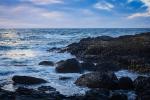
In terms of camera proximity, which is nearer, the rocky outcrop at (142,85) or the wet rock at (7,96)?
the wet rock at (7,96)

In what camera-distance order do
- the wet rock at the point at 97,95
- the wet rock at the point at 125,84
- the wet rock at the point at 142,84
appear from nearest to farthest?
the wet rock at the point at 97,95 → the wet rock at the point at 142,84 → the wet rock at the point at 125,84

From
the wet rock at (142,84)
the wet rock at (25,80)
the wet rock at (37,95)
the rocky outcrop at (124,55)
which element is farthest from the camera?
the rocky outcrop at (124,55)

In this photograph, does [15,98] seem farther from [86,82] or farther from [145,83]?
[145,83]

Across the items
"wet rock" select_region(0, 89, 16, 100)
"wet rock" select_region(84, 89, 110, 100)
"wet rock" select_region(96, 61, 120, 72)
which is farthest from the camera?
"wet rock" select_region(96, 61, 120, 72)

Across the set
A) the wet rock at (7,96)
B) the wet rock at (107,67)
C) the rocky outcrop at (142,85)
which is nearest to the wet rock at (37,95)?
the wet rock at (7,96)

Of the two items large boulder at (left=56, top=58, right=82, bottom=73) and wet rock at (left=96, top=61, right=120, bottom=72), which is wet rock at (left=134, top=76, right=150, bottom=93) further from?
large boulder at (left=56, top=58, right=82, bottom=73)

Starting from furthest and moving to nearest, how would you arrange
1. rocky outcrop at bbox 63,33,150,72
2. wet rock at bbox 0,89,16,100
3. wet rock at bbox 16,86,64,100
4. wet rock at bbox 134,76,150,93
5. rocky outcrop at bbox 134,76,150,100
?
rocky outcrop at bbox 63,33,150,72, wet rock at bbox 134,76,150,93, rocky outcrop at bbox 134,76,150,100, wet rock at bbox 16,86,64,100, wet rock at bbox 0,89,16,100

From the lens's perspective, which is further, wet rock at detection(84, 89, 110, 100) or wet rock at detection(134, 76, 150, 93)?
wet rock at detection(134, 76, 150, 93)

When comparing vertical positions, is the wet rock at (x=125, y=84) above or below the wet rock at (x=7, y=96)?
below

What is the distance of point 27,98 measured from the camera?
41.0 feet

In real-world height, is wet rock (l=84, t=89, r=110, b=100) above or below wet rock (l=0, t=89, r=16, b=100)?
below

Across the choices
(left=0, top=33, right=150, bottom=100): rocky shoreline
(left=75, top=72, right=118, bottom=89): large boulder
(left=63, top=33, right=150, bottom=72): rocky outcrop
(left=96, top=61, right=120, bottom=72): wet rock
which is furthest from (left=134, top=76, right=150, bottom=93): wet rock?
(left=63, top=33, right=150, bottom=72): rocky outcrop

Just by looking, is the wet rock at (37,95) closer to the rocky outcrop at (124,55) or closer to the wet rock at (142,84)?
the wet rock at (142,84)

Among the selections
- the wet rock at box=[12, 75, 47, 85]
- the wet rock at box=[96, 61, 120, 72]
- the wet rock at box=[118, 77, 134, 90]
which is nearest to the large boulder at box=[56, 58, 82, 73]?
the wet rock at box=[96, 61, 120, 72]
